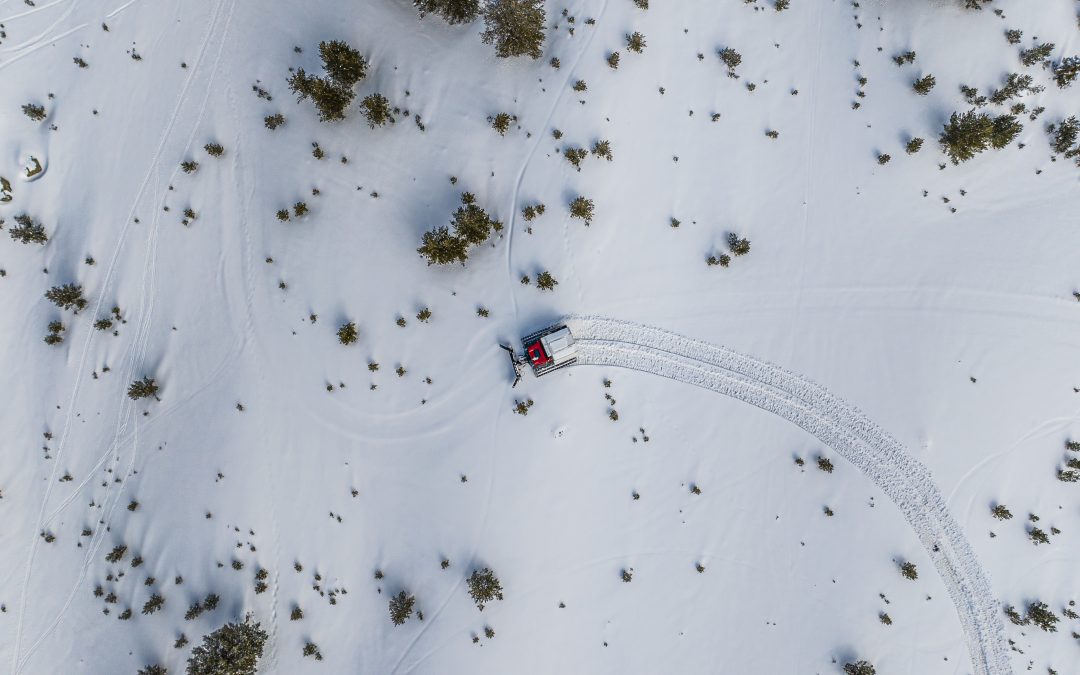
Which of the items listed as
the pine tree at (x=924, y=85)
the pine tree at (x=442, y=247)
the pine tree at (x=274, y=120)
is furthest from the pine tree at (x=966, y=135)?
the pine tree at (x=274, y=120)

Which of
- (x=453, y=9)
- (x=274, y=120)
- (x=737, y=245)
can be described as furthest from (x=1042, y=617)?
(x=274, y=120)

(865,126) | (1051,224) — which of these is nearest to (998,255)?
(1051,224)

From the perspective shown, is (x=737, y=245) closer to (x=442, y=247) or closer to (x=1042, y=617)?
(x=442, y=247)

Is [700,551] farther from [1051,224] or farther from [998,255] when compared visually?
[1051,224]

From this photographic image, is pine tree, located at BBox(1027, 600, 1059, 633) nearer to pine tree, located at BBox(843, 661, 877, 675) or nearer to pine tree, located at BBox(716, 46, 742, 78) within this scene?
pine tree, located at BBox(843, 661, 877, 675)

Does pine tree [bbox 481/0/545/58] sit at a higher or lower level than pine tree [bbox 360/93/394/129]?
higher

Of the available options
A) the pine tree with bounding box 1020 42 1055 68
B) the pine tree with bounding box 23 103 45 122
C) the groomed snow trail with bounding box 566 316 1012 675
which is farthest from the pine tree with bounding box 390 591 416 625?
the pine tree with bounding box 1020 42 1055 68
